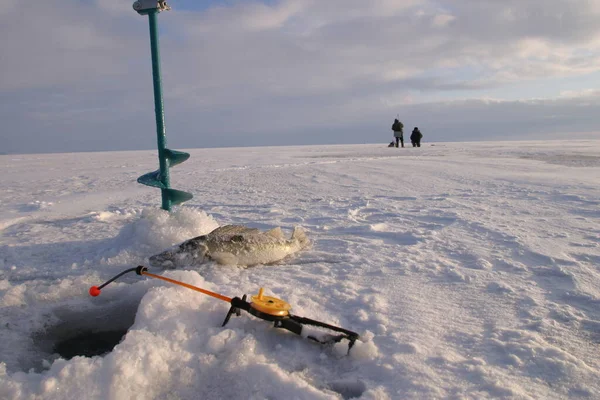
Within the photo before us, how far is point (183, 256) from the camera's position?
3.02 metres

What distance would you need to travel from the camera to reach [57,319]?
2.36 metres

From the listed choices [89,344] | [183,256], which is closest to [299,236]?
[183,256]

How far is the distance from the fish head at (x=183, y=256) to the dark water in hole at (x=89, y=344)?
713mm

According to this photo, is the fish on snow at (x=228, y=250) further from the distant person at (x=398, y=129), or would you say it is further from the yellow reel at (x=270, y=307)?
the distant person at (x=398, y=129)

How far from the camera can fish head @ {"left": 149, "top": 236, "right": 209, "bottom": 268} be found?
2996 millimetres

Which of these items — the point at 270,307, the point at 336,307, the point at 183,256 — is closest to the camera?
the point at 270,307

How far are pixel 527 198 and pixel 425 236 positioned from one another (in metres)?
2.47

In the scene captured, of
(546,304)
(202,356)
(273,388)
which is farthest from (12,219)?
(546,304)

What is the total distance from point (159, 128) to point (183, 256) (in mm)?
1498

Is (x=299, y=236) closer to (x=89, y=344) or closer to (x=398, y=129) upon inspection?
(x=89, y=344)

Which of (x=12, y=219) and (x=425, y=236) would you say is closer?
(x=425, y=236)

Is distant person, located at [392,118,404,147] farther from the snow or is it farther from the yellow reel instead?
the yellow reel

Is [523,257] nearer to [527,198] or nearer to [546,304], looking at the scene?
[546,304]

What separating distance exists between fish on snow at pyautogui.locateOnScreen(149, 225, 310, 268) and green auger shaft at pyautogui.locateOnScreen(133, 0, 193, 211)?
2.97 ft
